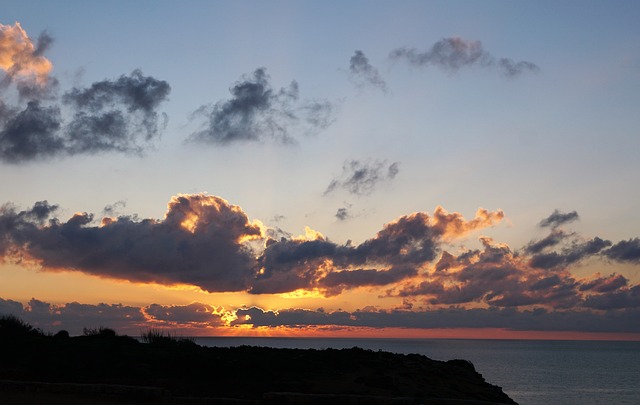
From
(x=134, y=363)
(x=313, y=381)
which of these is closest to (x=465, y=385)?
(x=313, y=381)

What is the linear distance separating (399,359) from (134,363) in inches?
468

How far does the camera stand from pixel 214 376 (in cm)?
2784

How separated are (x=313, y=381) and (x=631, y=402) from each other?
53573mm

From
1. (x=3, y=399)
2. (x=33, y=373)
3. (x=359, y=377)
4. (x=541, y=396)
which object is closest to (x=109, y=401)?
(x=3, y=399)

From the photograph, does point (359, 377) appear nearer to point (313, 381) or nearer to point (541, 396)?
point (313, 381)

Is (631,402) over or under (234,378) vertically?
under

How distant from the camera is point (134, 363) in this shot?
94.0 ft

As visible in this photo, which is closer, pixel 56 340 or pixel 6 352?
pixel 6 352

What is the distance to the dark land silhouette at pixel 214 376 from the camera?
23.8 meters

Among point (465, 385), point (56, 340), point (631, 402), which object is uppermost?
point (56, 340)

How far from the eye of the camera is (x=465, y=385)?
2880 centimetres

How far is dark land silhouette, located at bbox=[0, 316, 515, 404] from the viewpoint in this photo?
2381 centimetres

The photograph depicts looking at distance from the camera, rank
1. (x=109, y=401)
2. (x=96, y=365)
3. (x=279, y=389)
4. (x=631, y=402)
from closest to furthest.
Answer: (x=109, y=401)
(x=279, y=389)
(x=96, y=365)
(x=631, y=402)

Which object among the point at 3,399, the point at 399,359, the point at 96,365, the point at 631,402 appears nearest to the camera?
the point at 3,399
